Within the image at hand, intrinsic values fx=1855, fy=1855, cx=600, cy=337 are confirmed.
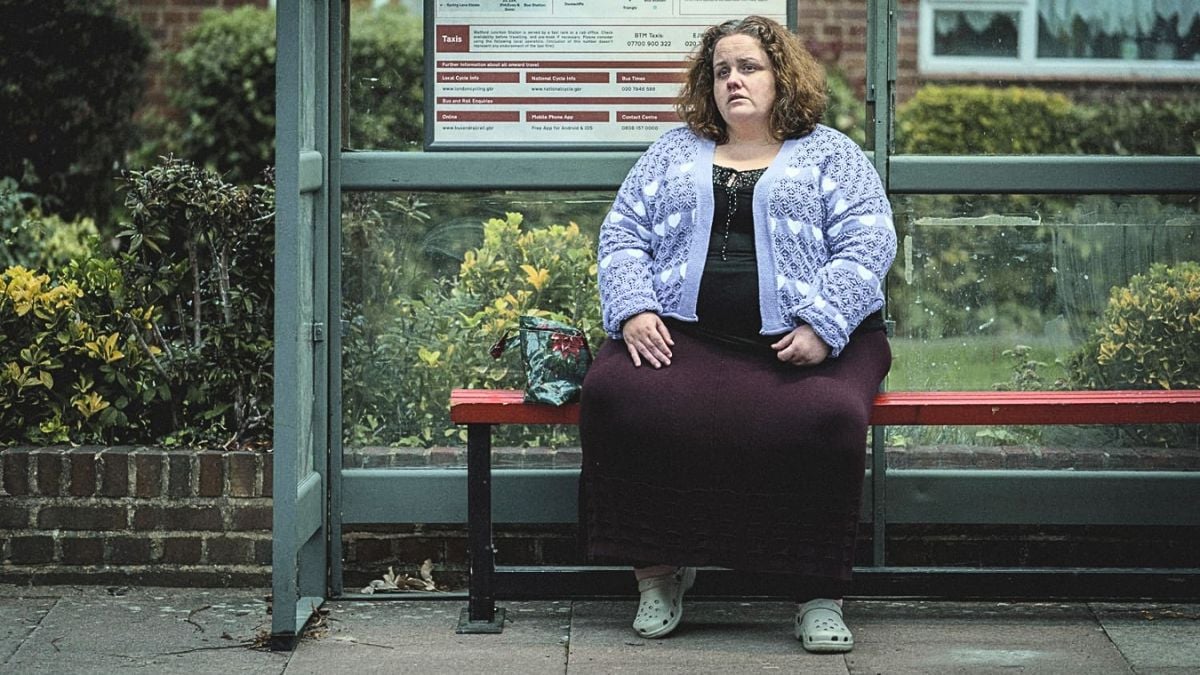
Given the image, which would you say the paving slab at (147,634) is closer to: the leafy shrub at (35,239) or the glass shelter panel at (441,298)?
the glass shelter panel at (441,298)

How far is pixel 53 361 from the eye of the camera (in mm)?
5578

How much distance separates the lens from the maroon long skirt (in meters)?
4.75

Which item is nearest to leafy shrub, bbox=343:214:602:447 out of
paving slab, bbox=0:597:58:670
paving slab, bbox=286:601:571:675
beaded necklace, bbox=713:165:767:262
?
paving slab, bbox=286:601:571:675

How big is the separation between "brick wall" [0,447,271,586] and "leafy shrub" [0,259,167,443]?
150mm

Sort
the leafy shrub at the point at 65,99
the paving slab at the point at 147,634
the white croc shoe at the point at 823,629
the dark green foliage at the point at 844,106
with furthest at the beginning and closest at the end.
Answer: the leafy shrub at the point at 65,99 → the dark green foliage at the point at 844,106 → the white croc shoe at the point at 823,629 → the paving slab at the point at 147,634

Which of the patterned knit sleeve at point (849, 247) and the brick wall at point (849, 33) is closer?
the patterned knit sleeve at point (849, 247)

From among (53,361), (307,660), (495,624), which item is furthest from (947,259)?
(53,361)

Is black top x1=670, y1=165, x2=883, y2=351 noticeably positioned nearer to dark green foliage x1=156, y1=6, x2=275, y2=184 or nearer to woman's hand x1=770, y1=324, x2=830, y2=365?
woman's hand x1=770, y1=324, x2=830, y2=365

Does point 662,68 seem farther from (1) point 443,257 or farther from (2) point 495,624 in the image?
(2) point 495,624

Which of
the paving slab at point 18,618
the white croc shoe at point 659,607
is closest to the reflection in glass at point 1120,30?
the white croc shoe at point 659,607

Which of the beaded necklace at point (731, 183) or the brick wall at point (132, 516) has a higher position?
the beaded necklace at point (731, 183)

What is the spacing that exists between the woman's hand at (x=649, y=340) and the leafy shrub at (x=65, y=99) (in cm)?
502

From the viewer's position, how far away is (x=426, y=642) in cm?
497

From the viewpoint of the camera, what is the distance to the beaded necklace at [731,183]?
4.99 m
